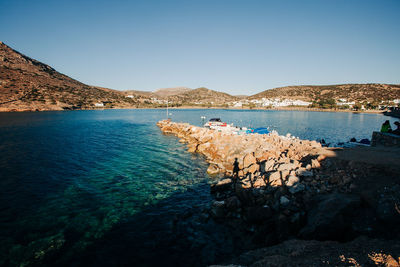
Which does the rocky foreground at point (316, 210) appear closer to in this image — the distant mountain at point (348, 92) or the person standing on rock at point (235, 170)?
the person standing on rock at point (235, 170)

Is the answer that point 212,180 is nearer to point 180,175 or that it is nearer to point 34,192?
→ point 180,175

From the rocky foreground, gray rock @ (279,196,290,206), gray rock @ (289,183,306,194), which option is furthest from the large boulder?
gray rock @ (279,196,290,206)

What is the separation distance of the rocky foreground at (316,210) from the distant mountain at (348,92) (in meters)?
160

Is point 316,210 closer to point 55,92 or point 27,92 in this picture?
point 27,92

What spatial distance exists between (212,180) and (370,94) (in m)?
173

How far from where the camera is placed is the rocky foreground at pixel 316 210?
19.7 feet

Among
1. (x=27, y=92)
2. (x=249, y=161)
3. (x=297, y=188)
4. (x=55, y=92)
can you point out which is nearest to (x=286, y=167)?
(x=297, y=188)

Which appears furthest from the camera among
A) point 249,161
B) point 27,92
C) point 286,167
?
point 27,92

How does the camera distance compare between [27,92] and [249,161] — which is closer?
[249,161]

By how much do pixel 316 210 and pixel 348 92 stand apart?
18067cm

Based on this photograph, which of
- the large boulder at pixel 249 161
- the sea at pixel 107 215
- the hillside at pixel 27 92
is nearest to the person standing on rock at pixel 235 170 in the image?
the large boulder at pixel 249 161

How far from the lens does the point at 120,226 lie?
952cm

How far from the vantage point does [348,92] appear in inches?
5812

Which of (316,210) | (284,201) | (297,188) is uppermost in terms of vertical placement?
(297,188)
